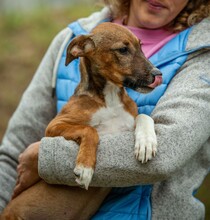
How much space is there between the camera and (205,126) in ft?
9.45

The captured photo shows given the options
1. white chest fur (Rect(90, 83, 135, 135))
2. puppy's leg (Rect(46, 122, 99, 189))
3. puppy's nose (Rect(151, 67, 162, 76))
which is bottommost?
white chest fur (Rect(90, 83, 135, 135))

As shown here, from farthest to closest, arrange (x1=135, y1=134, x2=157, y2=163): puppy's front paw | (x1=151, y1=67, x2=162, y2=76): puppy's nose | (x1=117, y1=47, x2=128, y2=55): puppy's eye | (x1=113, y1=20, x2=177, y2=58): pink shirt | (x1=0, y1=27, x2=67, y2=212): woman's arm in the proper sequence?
(x1=0, y1=27, x2=67, y2=212): woman's arm, (x1=113, y1=20, x2=177, y2=58): pink shirt, (x1=117, y1=47, x2=128, y2=55): puppy's eye, (x1=151, y1=67, x2=162, y2=76): puppy's nose, (x1=135, y1=134, x2=157, y2=163): puppy's front paw

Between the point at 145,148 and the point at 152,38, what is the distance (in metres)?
0.97

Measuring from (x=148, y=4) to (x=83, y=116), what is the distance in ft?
2.69

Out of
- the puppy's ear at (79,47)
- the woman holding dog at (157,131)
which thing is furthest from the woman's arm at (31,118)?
the puppy's ear at (79,47)

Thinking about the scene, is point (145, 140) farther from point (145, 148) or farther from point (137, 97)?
point (137, 97)

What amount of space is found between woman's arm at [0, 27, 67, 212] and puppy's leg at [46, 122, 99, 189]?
2.18 ft

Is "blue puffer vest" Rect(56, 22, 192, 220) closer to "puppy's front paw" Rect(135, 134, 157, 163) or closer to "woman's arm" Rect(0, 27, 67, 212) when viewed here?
"woman's arm" Rect(0, 27, 67, 212)

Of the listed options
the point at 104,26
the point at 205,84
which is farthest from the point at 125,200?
the point at 104,26

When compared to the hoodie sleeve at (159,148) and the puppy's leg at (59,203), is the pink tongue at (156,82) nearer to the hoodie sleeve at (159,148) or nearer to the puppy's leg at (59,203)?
the hoodie sleeve at (159,148)

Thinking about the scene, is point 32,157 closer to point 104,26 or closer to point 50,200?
point 50,200

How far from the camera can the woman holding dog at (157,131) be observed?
2.71 m

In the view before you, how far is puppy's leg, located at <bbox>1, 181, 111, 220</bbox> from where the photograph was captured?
2.94 m

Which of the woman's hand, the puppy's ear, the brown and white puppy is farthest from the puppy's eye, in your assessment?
the woman's hand
